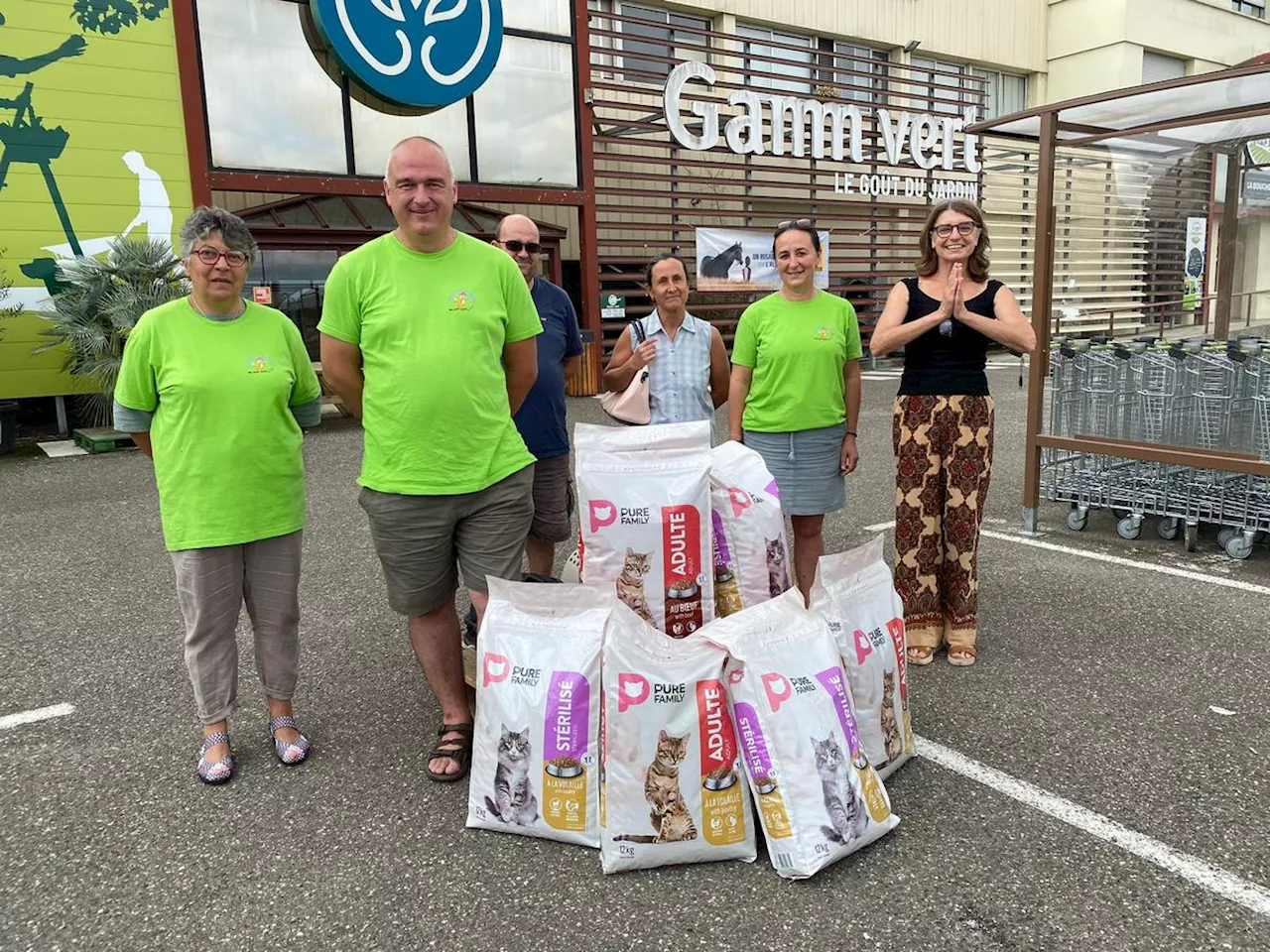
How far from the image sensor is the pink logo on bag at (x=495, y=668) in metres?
2.53

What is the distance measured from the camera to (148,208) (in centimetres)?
1033

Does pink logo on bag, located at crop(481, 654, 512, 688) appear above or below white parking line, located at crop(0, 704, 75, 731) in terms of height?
above

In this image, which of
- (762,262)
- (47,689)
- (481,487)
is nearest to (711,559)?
(481,487)

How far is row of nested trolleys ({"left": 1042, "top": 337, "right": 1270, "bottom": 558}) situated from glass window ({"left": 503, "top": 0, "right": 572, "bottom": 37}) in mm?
9461

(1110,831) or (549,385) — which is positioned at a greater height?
(549,385)

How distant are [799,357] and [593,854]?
196cm

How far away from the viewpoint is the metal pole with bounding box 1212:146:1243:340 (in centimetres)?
702

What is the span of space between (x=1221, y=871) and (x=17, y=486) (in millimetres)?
8686

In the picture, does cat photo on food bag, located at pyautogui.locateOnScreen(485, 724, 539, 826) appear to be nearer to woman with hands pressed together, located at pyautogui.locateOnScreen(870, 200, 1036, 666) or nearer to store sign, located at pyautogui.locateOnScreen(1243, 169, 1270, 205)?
woman with hands pressed together, located at pyautogui.locateOnScreen(870, 200, 1036, 666)

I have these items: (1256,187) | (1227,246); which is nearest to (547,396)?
(1227,246)

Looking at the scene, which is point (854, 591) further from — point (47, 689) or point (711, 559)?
point (47, 689)

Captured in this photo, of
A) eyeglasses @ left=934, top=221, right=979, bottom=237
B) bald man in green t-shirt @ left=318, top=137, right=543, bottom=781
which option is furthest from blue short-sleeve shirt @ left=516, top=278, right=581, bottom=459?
eyeglasses @ left=934, top=221, right=979, bottom=237

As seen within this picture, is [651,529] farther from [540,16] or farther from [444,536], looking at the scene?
[540,16]

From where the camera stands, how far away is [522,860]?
2.44 m
